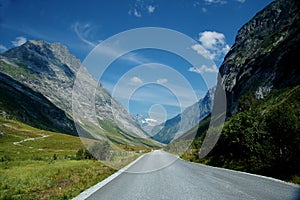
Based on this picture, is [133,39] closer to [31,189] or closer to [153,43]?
[153,43]

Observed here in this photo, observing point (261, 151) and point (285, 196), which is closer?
point (285, 196)

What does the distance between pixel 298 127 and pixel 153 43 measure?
2573 cm

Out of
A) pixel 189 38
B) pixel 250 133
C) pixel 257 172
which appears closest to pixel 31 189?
pixel 257 172

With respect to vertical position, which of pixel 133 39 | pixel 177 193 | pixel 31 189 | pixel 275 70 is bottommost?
pixel 31 189

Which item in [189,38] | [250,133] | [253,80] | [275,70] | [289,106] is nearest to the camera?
[289,106]

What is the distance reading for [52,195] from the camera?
12250 mm

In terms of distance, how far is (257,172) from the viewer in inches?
971

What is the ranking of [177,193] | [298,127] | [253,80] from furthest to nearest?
[253,80] → [298,127] → [177,193]

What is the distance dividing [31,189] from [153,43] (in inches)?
1223

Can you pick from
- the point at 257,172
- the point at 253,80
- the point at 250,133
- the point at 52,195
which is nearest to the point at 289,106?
the point at 257,172

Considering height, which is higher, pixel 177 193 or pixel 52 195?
pixel 177 193

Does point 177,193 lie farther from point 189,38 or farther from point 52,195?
point 189,38


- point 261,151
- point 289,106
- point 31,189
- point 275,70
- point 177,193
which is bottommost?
point 31,189

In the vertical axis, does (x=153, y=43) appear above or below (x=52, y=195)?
above
